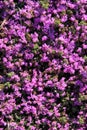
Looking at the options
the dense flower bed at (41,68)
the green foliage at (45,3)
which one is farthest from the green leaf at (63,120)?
the green foliage at (45,3)

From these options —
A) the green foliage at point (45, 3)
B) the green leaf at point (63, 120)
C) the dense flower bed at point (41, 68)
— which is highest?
the green foliage at point (45, 3)

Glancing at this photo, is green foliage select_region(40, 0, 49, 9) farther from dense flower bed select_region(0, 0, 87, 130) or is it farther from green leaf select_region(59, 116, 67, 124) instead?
green leaf select_region(59, 116, 67, 124)

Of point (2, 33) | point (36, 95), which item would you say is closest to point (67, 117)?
point (36, 95)

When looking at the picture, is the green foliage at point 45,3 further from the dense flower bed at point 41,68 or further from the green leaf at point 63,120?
the green leaf at point 63,120

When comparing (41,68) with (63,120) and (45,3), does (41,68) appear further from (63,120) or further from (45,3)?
(45,3)

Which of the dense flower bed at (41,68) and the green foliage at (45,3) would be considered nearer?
the dense flower bed at (41,68)

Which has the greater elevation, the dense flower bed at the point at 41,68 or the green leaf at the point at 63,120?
the dense flower bed at the point at 41,68

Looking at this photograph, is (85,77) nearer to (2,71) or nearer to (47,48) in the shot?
(47,48)

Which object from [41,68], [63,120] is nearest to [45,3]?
[41,68]

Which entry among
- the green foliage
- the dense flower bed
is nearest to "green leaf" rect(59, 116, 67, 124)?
the dense flower bed
